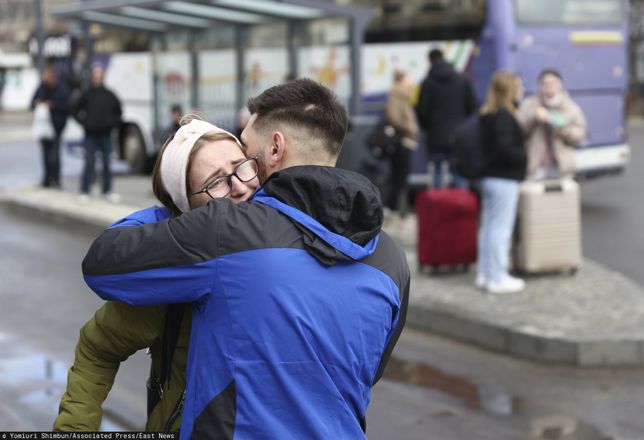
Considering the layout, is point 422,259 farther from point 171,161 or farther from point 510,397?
point 171,161

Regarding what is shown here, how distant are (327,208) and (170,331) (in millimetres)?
456

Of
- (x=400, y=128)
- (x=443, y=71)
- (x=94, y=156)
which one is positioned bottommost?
(x=94, y=156)

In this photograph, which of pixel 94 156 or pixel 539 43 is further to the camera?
pixel 94 156

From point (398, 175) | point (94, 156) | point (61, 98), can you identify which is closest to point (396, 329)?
point (398, 175)

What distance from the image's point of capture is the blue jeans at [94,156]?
13.2 m

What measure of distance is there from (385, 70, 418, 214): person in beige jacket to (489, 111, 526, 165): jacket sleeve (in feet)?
10.4

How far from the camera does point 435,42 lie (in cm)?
1332

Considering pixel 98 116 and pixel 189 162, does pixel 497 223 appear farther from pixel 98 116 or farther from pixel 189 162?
pixel 98 116

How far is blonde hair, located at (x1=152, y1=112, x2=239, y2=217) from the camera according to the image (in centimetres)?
238

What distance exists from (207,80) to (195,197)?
13.1 meters

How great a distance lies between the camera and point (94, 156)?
1337 cm

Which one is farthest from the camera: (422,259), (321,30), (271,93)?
(321,30)

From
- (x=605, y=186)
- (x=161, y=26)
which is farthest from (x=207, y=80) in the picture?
(x=605, y=186)

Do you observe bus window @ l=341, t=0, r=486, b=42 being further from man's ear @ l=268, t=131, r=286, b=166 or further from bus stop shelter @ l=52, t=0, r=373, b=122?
man's ear @ l=268, t=131, r=286, b=166
